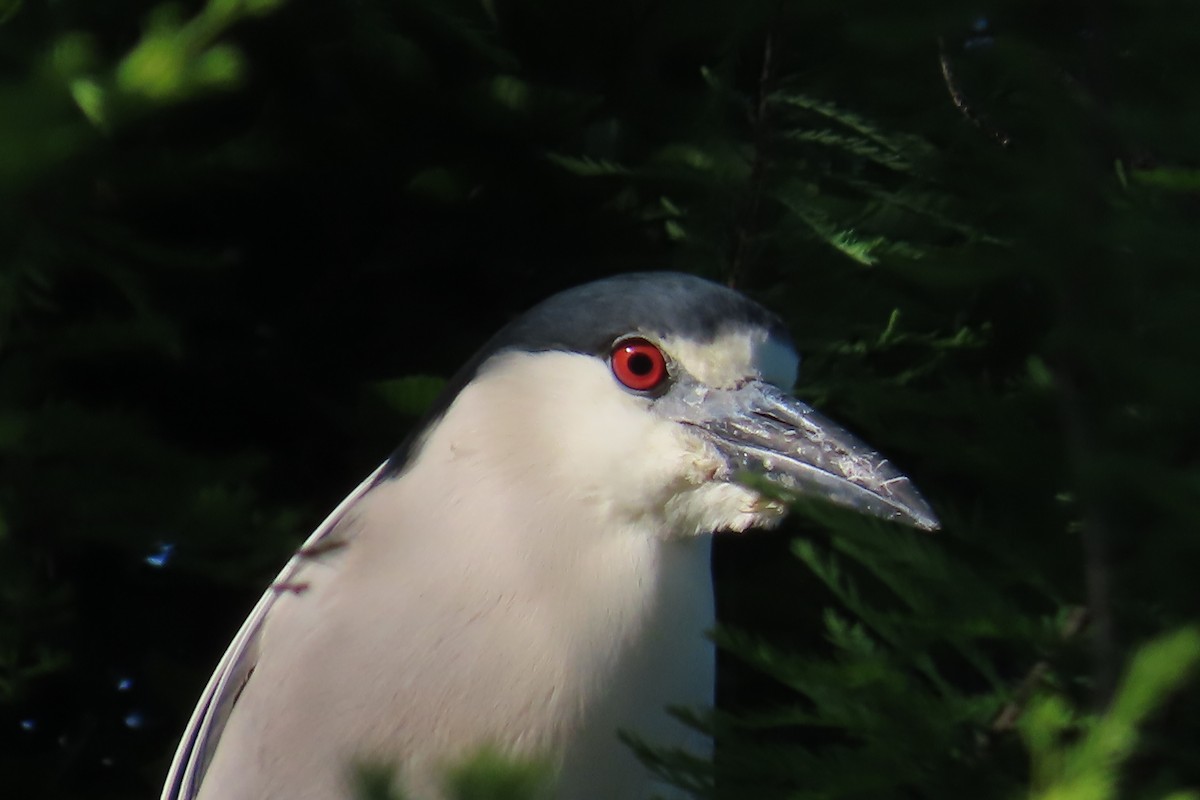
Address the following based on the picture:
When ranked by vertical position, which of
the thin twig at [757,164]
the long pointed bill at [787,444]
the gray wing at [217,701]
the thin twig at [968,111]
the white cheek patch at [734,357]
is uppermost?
the thin twig at [968,111]

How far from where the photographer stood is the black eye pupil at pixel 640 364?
1.84m

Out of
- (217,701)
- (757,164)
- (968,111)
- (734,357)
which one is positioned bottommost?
(217,701)

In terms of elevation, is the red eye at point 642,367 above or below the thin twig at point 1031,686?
below

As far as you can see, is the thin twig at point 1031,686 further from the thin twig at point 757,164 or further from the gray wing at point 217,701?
the gray wing at point 217,701

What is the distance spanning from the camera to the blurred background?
72 cm

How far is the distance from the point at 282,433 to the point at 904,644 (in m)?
1.46

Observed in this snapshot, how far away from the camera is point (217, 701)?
1969 mm

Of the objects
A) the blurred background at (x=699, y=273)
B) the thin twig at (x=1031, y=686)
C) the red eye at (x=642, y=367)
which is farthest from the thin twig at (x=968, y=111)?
the red eye at (x=642, y=367)

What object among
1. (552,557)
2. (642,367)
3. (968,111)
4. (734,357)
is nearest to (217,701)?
(552,557)

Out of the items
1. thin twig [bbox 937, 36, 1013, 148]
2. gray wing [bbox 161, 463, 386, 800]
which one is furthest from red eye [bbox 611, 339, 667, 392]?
thin twig [bbox 937, 36, 1013, 148]

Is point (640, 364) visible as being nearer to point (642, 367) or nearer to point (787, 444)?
point (642, 367)

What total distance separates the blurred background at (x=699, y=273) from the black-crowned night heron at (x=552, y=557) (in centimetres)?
13

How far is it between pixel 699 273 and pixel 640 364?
262 mm

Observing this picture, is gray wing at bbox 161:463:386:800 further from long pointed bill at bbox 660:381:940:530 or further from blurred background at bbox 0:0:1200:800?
long pointed bill at bbox 660:381:940:530
